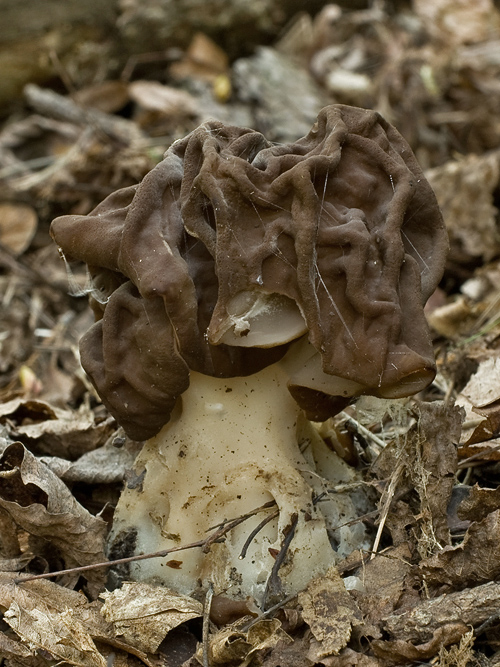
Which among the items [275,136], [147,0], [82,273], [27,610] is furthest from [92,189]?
[27,610]

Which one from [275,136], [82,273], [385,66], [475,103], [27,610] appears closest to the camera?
[27,610]

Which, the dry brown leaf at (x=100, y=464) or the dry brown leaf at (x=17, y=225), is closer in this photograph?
the dry brown leaf at (x=100, y=464)

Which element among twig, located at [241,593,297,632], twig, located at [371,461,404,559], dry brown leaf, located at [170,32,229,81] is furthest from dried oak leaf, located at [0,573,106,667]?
dry brown leaf, located at [170,32,229,81]

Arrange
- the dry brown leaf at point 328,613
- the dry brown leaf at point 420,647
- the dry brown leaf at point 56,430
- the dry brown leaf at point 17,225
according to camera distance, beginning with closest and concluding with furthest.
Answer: the dry brown leaf at point 420,647 < the dry brown leaf at point 328,613 < the dry brown leaf at point 56,430 < the dry brown leaf at point 17,225

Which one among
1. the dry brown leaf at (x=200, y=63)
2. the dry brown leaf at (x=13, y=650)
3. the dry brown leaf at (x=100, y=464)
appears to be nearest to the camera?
the dry brown leaf at (x=13, y=650)

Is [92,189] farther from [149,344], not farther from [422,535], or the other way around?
[422,535]

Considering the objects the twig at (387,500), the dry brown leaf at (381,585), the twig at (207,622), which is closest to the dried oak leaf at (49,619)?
the twig at (207,622)

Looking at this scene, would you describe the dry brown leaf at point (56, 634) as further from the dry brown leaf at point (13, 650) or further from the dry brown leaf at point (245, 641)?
the dry brown leaf at point (245, 641)

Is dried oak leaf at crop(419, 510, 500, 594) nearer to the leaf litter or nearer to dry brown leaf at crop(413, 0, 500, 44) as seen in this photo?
the leaf litter
